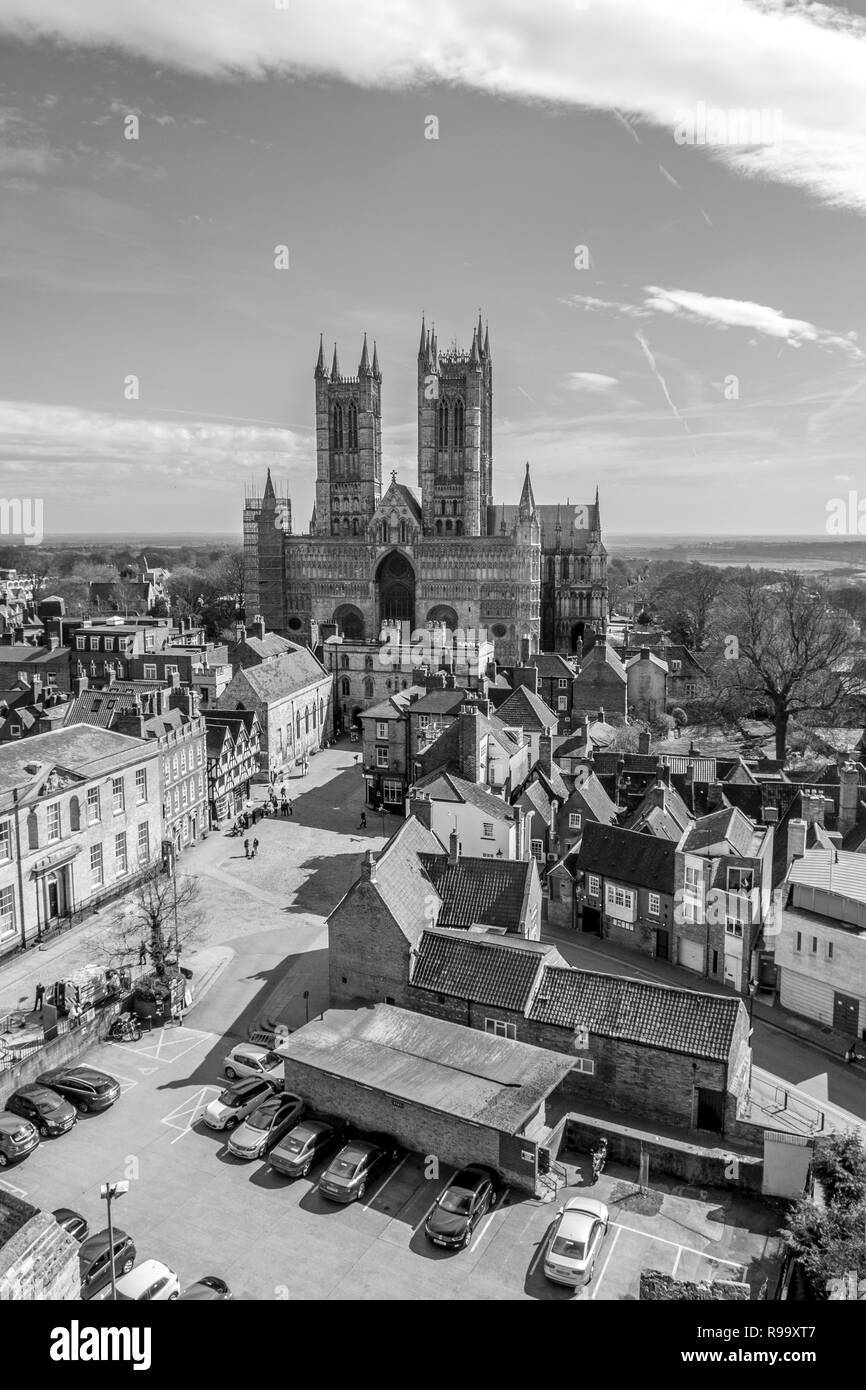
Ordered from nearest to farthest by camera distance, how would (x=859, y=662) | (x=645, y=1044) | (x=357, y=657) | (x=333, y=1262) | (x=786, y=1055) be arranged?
(x=333, y=1262) < (x=645, y=1044) < (x=786, y=1055) < (x=859, y=662) < (x=357, y=657)

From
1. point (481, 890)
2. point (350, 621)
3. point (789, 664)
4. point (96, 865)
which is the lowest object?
point (96, 865)

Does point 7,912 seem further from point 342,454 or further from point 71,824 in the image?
point 342,454

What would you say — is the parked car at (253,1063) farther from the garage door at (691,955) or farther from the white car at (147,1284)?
the garage door at (691,955)

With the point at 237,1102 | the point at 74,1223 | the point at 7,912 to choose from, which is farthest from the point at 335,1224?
Answer: the point at 7,912

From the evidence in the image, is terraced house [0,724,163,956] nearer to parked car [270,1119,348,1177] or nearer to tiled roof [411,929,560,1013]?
tiled roof [411,929,560,1013]

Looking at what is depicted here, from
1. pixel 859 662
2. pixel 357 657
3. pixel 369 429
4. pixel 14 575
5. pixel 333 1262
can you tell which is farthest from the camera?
pixel 14 575

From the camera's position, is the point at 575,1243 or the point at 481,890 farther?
the point at 481,890

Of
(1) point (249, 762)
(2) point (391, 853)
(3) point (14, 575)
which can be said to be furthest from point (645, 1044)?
(3) point (14, 575)

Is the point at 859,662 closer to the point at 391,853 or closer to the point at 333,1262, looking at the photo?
the point at 391,853

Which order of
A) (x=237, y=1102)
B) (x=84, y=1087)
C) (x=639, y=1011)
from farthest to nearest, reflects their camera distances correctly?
(x=639, y=1011) → (x=84, y=1087) → (x=237, y=1102)
